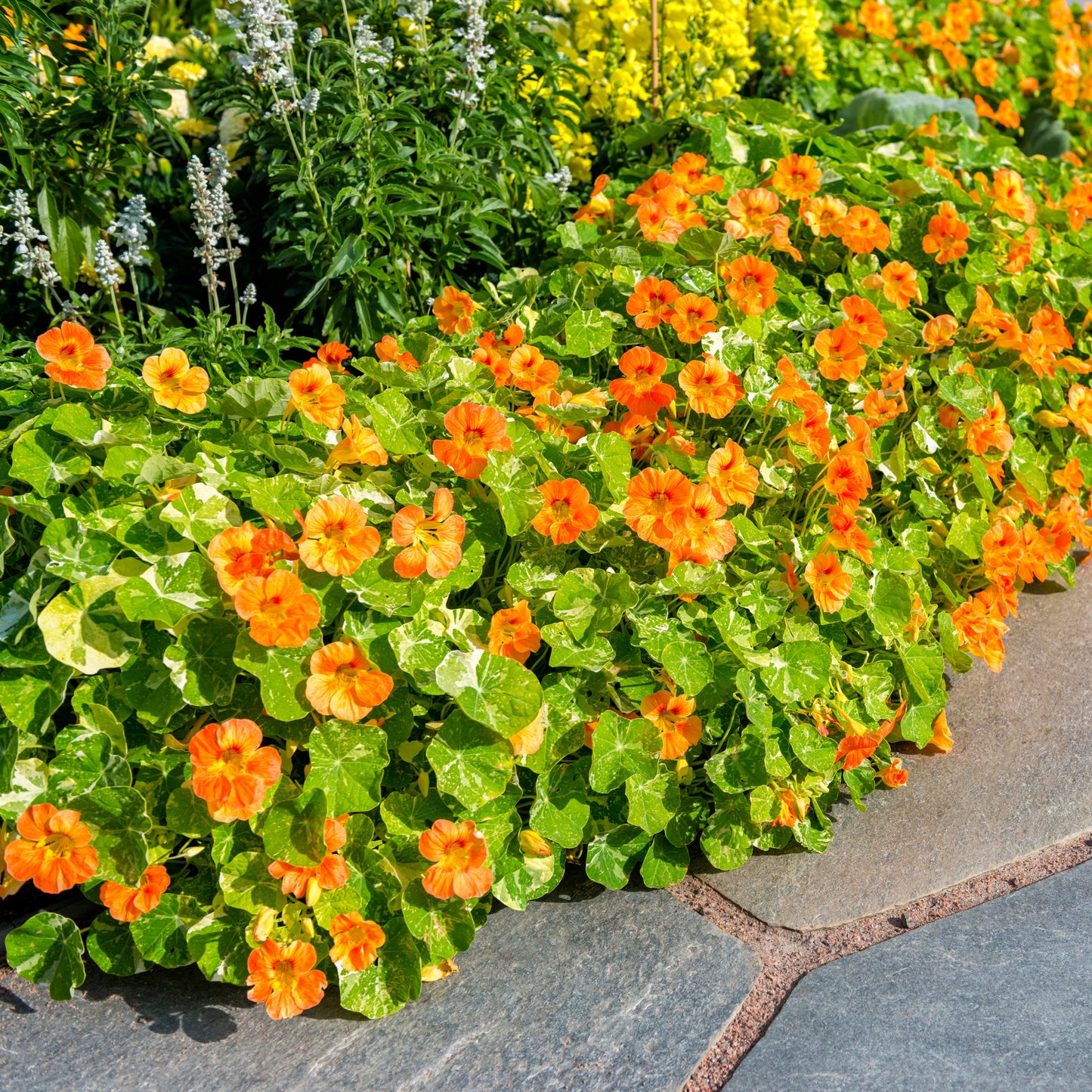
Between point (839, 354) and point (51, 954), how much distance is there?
178 centimetres

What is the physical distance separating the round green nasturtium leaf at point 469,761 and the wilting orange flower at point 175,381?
704mm

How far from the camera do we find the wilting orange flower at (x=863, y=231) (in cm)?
251

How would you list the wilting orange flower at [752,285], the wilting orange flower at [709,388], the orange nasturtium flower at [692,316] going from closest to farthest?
the wilting orange flower at [709,388] → the orange nasturtium flower at [692,316] → the wilting orange flower at [752,285]

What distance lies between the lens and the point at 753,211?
2.47 m

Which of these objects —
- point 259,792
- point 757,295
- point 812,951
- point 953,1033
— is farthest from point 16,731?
point 757,295

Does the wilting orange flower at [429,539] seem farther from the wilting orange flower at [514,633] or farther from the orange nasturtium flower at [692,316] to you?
the orange nasturtium flower at [692,316]

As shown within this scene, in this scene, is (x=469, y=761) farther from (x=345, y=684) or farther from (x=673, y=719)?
(x=673, y=719)

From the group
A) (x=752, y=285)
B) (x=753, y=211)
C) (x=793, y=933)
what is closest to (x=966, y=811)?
(x=793, y=933)

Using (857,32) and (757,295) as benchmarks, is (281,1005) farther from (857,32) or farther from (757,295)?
(857,32)

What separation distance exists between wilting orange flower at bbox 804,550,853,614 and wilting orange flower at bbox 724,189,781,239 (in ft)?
2.99

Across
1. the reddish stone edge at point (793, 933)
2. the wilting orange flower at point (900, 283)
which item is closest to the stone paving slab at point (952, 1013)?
the reddish stone edge at point (793, 933)

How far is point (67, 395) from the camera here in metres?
1.88

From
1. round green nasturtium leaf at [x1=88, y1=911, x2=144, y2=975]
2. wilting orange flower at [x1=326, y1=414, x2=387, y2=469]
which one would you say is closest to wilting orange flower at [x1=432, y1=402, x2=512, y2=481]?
wilting orange flower at [x1=326, y1=414, x2=387, y2=469]

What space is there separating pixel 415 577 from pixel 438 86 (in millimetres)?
1647
